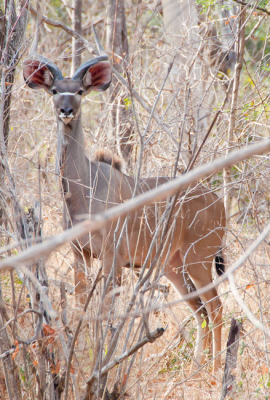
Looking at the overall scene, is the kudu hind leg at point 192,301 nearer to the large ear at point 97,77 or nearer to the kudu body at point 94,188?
the kudu body at point 94,188

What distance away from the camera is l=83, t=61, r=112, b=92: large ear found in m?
4.28

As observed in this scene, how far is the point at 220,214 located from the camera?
15.4 ft

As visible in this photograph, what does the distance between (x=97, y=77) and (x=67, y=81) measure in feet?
1.14

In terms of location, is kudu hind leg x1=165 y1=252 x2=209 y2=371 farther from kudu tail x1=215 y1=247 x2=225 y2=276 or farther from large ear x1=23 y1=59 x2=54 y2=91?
large ear x1=23 y1=59 x2=54 y2=91

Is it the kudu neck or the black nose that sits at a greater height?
the black nose

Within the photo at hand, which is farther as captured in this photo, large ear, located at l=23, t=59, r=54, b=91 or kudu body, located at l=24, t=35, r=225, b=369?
large ear, located at l=23, t=59, r=54, b=91

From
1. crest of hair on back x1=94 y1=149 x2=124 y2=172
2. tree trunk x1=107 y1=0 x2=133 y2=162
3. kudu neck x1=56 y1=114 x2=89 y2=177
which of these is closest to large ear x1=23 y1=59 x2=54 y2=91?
kudu neck x1=56 y1=114 x2=89 y2=177

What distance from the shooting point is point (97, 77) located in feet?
14.3

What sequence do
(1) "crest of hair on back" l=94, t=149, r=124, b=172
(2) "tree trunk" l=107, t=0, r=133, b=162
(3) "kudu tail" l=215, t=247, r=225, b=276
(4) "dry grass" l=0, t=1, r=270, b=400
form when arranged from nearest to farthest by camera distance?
(4) "dry grass" l=0, t=1, r=270, b=400
(1) "crest of hair on back" l=94, t=149, r=124, b=172
(3) "kudu tail" l=215, t=247, r=225, b=276
(2) "tree trunk" l=107, t=0, r=133, b=162

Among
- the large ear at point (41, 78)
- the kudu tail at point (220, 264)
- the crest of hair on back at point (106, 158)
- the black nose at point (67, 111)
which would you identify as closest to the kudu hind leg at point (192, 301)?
the kudu tail at point (220, 264)

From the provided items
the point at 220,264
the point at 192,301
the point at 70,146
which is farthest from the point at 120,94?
the point at 192,301

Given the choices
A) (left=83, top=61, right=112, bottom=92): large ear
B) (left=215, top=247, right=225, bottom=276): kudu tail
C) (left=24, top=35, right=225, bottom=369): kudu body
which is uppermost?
(left=83, top=61, right=112, bottom=92): large ear

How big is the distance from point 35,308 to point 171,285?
285cm

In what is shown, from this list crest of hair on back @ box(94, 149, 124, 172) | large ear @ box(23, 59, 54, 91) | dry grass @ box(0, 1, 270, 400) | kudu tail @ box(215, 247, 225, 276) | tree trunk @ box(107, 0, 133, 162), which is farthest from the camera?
tree trunk @ box(107, 0, 133, 162)
